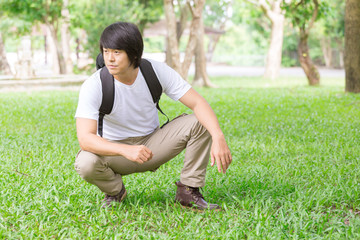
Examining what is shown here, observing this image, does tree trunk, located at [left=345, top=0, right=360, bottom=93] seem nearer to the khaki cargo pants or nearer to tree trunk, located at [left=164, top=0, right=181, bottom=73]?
tree trunk, located at [left=164, top=0, right=181, bottom=73]

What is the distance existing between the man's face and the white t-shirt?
154 millimetres

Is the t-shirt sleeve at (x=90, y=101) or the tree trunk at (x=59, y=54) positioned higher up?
the t-shirt sleeve at (x=90, y=101)

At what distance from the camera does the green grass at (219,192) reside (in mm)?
3287

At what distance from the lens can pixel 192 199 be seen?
144 inches

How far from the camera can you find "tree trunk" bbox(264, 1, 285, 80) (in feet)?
67.7

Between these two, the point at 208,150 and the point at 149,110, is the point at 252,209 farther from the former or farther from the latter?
the point at 149,110

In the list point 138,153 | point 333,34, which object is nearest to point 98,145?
point 138,153

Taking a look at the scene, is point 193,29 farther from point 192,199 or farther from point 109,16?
point 192,199

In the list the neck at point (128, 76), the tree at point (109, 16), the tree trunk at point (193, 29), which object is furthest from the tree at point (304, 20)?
the neck at point (128, 76)

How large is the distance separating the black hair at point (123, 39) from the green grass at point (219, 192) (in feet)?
3.54

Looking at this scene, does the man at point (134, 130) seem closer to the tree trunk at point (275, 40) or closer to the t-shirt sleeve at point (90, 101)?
the t-shirt sleeve at point (90, 101)

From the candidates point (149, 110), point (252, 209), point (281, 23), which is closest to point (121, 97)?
point (149, 110)

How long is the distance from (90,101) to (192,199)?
3.23ft

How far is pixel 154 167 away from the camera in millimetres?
3699
